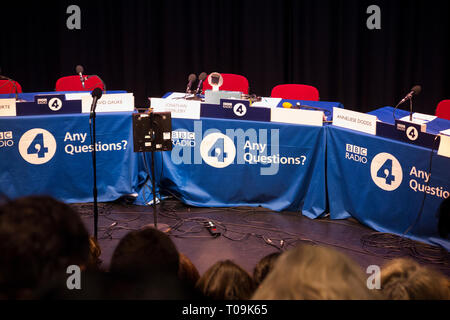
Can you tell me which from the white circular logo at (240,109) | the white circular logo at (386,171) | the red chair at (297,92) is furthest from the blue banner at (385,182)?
the red chair at (297,92)

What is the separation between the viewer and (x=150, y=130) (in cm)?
398

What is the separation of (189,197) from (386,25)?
3729 mm

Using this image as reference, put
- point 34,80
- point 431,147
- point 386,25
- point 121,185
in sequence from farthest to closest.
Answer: point 34,80, point 386,25, point 121,185, point 431,147

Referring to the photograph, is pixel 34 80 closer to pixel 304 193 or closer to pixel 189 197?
pixel 189 197

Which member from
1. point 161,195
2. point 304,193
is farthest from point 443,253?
point 161,195

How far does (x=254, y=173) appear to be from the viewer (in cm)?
470

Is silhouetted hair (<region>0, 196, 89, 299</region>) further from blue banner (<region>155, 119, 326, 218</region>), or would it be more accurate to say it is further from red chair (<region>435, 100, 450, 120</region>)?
red chair (<region>435, 100, 450, 120</region>)

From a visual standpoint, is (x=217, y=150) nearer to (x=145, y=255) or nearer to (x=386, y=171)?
(x=386, y=171)

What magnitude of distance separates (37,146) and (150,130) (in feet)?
A: 4.17

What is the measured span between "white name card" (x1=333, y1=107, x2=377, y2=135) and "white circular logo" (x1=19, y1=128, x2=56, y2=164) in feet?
8.53

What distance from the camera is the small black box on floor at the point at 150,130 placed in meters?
3.96

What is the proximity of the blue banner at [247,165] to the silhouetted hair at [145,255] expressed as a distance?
293cm

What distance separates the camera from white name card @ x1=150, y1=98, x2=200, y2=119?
185 inches

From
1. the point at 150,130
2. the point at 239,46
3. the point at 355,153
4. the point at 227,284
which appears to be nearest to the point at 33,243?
the point at 227,284
